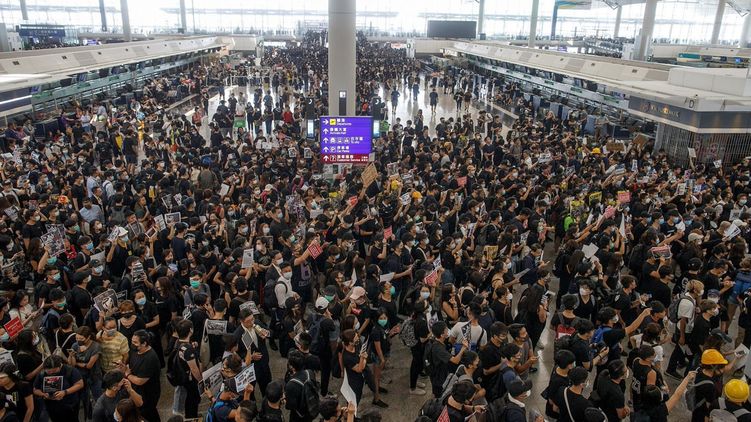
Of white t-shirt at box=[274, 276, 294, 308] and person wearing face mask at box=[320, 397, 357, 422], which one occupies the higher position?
person wearing face mask at box=[320, 397, 357, 422]

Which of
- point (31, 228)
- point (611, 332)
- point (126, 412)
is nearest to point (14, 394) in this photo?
point (126, 412)

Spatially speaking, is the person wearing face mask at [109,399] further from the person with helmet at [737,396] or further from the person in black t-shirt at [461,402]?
the person with helmet at [737,396]

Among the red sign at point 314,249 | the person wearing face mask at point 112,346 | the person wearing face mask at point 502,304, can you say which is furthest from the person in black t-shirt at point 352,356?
the red sign at point 314,249

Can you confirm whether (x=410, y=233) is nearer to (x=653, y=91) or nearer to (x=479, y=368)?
(x=479, y=368)

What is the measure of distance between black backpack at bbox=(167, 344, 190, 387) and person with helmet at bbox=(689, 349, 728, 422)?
14.9ft

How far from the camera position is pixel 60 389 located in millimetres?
4645

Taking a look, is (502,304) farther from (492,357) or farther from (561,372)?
(561,372)

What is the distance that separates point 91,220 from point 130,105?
16909 millimetres

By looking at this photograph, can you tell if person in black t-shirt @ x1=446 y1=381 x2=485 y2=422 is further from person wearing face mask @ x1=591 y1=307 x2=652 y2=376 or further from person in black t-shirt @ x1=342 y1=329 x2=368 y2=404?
person wearing face mask @ x1=591 y1=307 x2=652 y2=376

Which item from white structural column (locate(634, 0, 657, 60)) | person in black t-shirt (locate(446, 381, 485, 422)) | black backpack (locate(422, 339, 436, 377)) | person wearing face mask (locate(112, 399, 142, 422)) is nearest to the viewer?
person wearing face mask (locate(112, 399, 142, 422))

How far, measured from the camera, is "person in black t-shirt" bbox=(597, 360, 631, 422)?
4.45 metres

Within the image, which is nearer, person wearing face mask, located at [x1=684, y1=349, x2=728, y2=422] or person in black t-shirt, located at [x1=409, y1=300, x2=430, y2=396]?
person wearing face mask, located at [x1=684, y1=349, x2=728, y2=422]

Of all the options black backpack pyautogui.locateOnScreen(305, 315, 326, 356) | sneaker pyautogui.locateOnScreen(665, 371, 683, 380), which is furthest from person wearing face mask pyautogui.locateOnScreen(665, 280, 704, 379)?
black backpack pyautogui.locateOnScreen(305, 315, 326, 356)

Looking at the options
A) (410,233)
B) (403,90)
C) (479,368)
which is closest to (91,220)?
(410,233)
